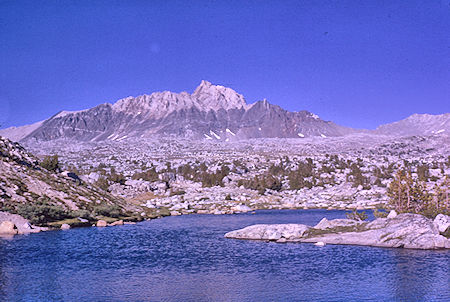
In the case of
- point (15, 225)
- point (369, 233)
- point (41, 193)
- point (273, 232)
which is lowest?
point (369, 233)

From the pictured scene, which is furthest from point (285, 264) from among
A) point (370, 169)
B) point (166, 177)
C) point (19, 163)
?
point (370, 169)

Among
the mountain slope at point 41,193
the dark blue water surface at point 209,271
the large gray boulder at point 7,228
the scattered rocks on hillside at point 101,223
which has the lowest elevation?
A: the dark blue water surface at point 209,271

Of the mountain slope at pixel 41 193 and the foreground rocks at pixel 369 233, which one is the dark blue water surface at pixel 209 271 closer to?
the foreground rocks at pixel 369 233

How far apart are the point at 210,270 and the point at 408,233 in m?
20.6

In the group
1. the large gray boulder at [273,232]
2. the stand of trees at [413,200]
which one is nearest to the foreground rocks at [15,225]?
the large gray boulder at [273,232]

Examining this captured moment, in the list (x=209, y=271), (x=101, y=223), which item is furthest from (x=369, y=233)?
(x=101, y=223)

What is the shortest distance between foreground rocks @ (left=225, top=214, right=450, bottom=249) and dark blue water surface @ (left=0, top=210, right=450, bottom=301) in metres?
1.47

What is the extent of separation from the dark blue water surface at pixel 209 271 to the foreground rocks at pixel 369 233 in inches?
57.8

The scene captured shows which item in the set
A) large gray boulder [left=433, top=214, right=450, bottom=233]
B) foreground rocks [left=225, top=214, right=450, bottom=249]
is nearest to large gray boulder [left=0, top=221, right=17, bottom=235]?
foreground rocks [left=225, top=214, right=450, bottom=249]

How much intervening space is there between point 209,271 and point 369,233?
1917 cm

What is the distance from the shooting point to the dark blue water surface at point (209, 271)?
25562 millimetres

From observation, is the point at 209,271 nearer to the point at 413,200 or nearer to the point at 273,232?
the point at 273,232

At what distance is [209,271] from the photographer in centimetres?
3191

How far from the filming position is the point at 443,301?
2350 centimetres
